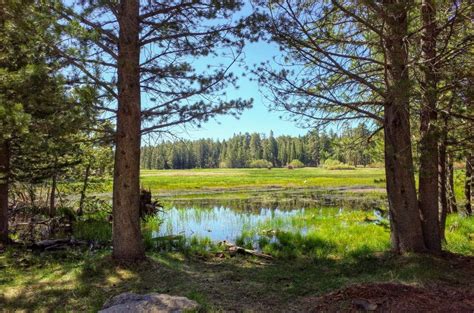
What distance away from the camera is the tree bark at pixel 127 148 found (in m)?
6.63

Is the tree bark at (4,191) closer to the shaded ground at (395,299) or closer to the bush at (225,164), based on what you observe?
the shaded ground at (395,299)

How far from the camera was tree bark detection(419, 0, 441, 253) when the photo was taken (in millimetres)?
5867

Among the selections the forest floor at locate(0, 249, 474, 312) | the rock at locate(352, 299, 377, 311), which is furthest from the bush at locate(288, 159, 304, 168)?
the rock at locate(352, 299, 377, 311)

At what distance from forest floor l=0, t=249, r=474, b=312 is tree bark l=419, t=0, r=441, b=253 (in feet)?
2.04

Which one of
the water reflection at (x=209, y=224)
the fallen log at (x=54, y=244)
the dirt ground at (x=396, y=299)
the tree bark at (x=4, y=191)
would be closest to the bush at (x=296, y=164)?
the water reflection at (x=209, y=224)

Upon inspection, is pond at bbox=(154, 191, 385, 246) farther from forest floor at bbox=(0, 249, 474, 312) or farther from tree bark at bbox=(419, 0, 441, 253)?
forest floor at bbox=(0, 249, 474, 312)

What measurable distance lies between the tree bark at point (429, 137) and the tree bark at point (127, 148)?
4691mm

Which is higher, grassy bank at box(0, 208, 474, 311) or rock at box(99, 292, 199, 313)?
rock at box(99, 292, 199, 313)

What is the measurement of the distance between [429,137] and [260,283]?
3.42 meters

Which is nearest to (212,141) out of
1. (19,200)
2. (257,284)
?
(19,200)

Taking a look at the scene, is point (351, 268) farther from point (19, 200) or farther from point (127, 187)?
point (19, 200)

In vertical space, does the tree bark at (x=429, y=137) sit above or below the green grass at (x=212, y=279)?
above

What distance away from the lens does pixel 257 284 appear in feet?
19.4

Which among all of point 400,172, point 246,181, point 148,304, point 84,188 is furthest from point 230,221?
point 246,181
